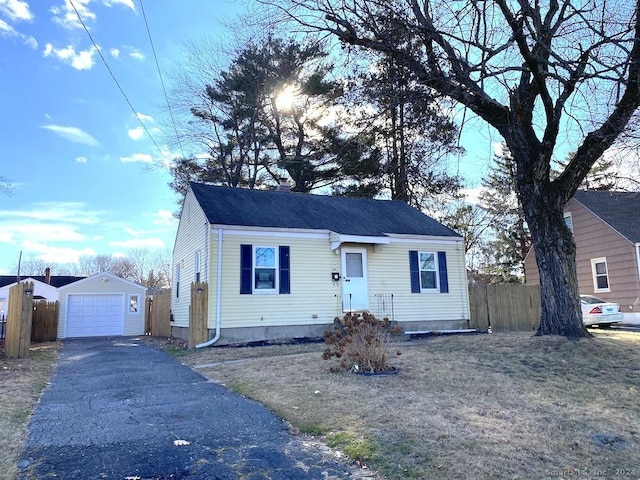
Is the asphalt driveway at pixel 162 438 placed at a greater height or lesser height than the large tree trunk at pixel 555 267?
lesser

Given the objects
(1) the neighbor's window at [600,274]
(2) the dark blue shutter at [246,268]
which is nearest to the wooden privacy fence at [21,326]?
(2) the dark blue shutter at [246,268]

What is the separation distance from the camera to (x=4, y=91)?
1334 cm

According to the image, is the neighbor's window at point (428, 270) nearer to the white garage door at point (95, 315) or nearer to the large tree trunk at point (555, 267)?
the large tree trunk at point (555, 267)

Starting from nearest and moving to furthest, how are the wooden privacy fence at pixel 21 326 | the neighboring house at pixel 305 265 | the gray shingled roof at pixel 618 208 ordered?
the wooden privacy fence at pixel 21 326
the neighboring house at pixel 305 265
the gray shingled roof at pixel 618 208

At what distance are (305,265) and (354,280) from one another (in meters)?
1.70

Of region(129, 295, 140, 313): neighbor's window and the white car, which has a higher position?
region(129, 295, 140, 313): neighbor's window

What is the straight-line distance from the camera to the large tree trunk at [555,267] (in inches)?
372

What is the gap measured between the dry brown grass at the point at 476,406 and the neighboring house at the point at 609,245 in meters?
11.3

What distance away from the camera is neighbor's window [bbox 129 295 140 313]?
21.4 m

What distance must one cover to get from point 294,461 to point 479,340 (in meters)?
7.87

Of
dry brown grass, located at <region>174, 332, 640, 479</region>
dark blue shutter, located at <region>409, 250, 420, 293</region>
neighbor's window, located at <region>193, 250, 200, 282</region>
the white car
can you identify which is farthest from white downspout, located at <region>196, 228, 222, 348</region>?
the white car

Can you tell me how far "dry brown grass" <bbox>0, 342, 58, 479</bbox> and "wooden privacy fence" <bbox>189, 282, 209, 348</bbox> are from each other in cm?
326

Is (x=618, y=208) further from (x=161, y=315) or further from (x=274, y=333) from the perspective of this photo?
(x=161, y=315)

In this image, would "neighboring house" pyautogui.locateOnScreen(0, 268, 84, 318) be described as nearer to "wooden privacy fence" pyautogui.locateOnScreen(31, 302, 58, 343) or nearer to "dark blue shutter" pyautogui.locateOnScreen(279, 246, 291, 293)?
"wooden privacy fence" pyautogui.locateOnScreen(31, 302, 58, 343)
